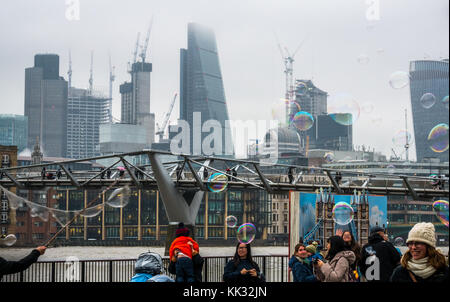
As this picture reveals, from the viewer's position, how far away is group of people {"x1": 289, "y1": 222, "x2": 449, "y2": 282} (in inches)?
269

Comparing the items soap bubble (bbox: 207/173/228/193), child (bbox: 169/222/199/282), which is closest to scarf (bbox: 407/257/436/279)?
child (bbox: 169/222/199/282)

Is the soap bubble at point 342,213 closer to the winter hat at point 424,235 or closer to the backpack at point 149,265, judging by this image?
the backpack at point 149,265

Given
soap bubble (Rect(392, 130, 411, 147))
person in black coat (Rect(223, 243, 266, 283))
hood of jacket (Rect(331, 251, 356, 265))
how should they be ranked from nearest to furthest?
hood of jacket (Rect(331, 251, 356, 265)) → person in black coat (Rect(223, 243, 266, 283)) → soap bubble (Rect(392, 130, 411, 147))

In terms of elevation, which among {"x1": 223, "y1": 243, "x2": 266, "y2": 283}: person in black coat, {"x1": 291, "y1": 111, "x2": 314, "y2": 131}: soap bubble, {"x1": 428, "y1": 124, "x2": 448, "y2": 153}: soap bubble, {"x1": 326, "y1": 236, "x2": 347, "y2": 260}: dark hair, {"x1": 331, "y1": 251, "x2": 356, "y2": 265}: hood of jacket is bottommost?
{"x1": 223, "y1": 243, "x2": 266, "y2": 283}: person in black coat

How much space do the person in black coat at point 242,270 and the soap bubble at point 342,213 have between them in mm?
7709

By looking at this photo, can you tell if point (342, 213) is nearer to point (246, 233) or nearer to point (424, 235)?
point (246, 233)

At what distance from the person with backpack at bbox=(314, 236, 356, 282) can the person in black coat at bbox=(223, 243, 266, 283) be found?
3.48 ft

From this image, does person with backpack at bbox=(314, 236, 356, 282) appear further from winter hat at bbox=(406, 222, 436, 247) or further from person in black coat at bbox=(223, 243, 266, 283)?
winter hat at bbox=(406, 222, 436, 247)

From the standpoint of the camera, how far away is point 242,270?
424 inches

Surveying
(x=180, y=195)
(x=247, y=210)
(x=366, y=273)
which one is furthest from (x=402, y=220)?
(x=366, y=273)

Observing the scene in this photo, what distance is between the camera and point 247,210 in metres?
124

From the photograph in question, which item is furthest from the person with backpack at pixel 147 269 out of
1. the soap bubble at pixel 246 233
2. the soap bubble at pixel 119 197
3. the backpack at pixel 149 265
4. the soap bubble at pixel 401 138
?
the soap bubble at pixel 401 138

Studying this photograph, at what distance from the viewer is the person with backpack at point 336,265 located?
9.78 m

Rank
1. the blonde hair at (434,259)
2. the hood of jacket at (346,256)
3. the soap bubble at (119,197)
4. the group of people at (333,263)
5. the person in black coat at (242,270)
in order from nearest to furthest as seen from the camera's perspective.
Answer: the blonde hair at (434,259), the group of people at (333,263), the hood of jacket at (346,256), the person in black coat at (242,270), the soap bubble at (119,197)
